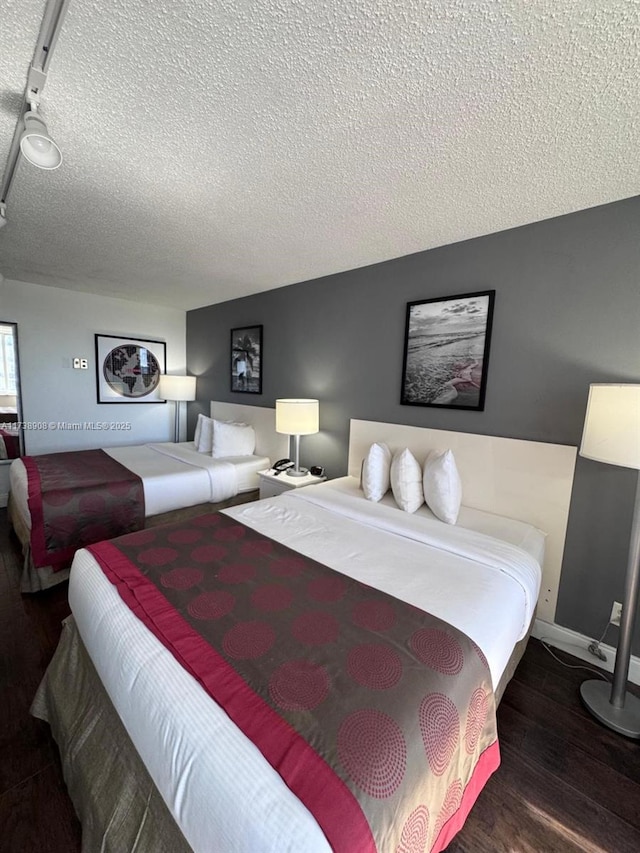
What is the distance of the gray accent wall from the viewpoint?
1.76 m

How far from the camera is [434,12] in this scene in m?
0.89

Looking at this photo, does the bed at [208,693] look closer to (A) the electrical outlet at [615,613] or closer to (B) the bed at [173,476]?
(A) the electrical outlet at [615,613]

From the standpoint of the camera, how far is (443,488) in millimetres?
1982

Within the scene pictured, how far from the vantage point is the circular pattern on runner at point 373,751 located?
706 mm

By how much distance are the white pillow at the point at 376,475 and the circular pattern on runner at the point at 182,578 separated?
118 cm

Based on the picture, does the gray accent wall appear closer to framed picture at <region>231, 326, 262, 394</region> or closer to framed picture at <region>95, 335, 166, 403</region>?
framed picture at <region>231, 326, 262, 394</region>

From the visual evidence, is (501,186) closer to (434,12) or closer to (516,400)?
(434,12)

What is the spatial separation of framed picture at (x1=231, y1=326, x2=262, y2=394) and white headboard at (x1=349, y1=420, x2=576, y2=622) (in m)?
2.07

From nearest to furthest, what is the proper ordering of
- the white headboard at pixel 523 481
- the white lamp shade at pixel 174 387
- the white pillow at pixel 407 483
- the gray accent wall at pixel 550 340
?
the gray accent wall at pixel 550 340 → the white headboard at pixel 523 481 → the white pillow at pixel 407 483 → the white lamp shade at pixel 174 387

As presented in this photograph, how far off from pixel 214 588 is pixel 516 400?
1917 millimetres

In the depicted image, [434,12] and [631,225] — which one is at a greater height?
[434,12]

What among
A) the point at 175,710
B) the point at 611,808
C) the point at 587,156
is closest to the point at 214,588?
the point at 175,710

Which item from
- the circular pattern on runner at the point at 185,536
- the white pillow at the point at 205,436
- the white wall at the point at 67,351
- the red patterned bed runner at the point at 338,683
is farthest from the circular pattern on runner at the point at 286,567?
the white wall at the point at 67,351

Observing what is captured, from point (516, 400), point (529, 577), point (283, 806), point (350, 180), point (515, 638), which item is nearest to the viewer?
point (283, 806)
